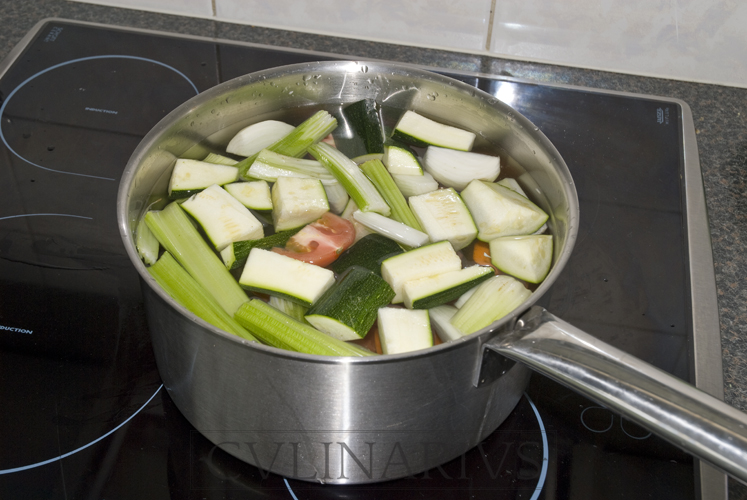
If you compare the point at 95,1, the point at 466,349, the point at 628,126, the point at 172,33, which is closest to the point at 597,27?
the point at 628,126

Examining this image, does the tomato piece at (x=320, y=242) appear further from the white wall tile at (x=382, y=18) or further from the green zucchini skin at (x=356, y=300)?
the white wall tile at (x=382, y=18)

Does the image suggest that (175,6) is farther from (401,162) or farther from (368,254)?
(368,254)

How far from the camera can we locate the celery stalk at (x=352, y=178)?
93cm

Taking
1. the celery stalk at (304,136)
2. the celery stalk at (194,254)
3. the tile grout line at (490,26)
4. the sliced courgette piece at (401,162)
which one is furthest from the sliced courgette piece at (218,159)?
the tile grout line at (490,26)

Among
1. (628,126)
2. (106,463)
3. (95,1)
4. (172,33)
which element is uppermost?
(95,1)

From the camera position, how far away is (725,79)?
138cm

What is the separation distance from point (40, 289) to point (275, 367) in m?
0.50

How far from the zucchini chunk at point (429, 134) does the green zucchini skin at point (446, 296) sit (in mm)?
253

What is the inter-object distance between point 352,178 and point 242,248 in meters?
0.20

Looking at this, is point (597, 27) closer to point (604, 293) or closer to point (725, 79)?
point (725, 79)

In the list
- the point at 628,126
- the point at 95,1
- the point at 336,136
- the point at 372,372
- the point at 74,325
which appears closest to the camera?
the point at 372,372

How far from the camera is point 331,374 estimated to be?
0.61m

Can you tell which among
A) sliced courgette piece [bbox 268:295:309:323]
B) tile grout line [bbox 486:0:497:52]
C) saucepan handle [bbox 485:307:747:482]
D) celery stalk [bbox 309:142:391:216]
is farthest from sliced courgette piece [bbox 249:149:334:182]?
tile grout line [bbox 486:0:497:52]

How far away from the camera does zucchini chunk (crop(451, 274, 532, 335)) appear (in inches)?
31.5
